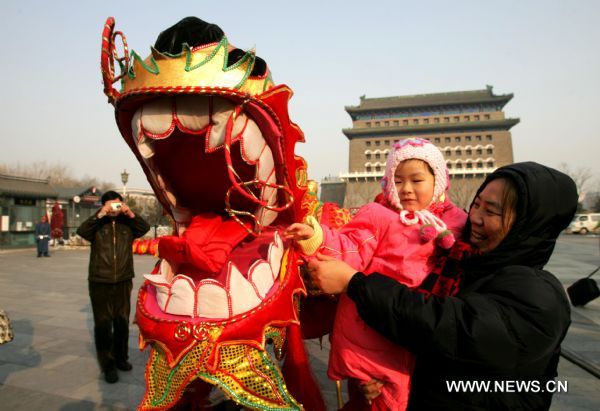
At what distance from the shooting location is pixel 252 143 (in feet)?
4.80

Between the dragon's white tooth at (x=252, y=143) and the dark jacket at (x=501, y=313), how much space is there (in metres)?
0.64

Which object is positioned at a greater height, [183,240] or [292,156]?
[292,156]

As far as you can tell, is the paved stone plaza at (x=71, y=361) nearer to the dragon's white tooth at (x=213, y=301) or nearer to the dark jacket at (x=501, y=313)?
the dark jacket at (x=501, y=313)

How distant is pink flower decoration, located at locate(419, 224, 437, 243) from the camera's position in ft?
4.35

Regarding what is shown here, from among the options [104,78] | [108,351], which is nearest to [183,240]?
[104,78]

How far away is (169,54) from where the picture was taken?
4.28 ft

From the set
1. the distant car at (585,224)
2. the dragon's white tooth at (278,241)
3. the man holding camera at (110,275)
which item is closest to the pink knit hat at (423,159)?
the dragon's white tooth at (278,241)

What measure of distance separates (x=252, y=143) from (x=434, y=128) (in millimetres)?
45731

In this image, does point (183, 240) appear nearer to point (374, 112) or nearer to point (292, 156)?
point (292, 156)

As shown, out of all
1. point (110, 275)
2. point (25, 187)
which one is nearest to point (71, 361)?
point (110, 275)

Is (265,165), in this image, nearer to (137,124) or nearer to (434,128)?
(137,124)

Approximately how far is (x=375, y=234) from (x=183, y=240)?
0.75 m

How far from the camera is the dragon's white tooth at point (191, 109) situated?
1393mm

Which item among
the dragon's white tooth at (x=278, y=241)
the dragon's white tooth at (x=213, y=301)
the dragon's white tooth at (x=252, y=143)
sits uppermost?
the dragon's white tooth at (x=252, y=143)
